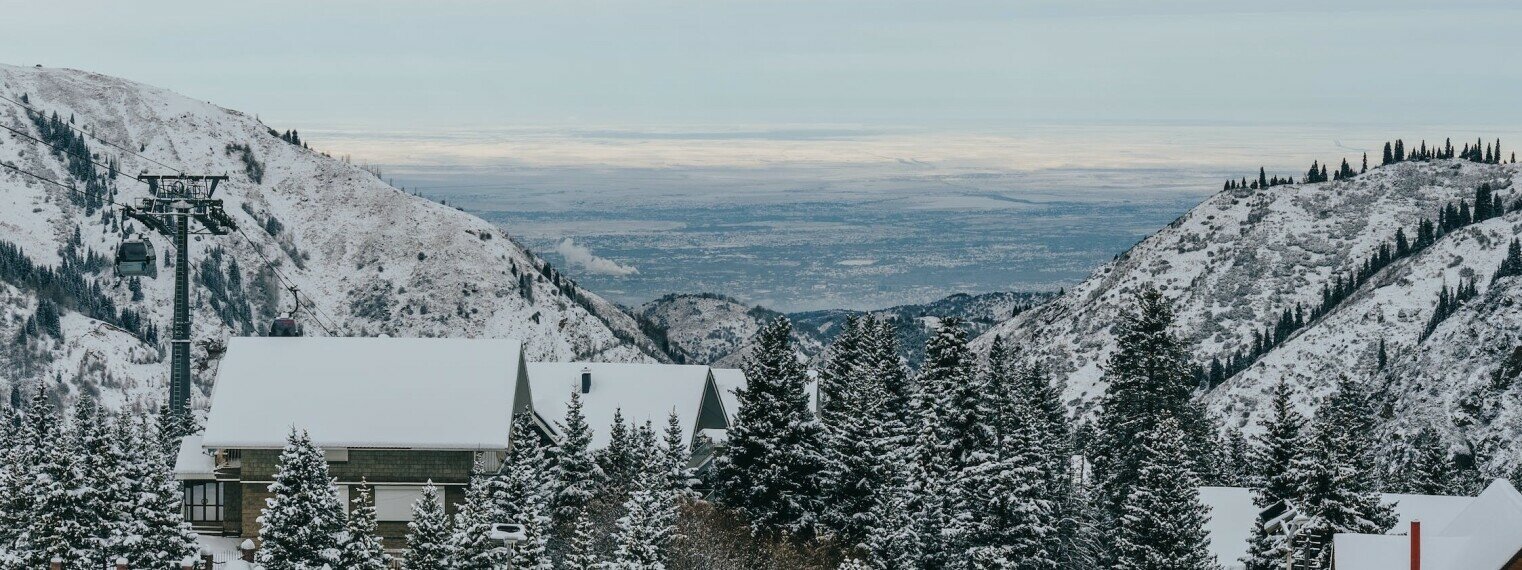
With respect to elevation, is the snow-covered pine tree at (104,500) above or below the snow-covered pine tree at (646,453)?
below

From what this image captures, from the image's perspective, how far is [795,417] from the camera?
215ft

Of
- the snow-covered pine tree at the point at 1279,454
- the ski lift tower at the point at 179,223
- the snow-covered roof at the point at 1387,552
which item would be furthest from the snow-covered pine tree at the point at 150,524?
the snow-covered pine tree at the point at 1279,454

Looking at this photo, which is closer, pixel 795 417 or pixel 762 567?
pixel 762 567

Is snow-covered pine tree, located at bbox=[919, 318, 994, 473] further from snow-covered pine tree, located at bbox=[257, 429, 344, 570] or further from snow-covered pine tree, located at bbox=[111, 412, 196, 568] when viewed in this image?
snow-covered pine tree, located at bbox=[111, 412, 196, 568]

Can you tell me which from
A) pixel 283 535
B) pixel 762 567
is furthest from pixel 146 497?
pixel 762 567

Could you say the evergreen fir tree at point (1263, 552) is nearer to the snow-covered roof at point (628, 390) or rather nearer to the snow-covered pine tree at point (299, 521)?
the snow-covered pine tree at point (299, 521)

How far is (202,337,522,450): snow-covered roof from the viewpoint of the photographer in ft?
226

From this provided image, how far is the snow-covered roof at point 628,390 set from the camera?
299ft

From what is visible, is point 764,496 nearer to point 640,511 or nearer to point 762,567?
point 762,567

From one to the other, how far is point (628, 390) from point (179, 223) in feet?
86.0

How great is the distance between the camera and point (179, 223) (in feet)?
275

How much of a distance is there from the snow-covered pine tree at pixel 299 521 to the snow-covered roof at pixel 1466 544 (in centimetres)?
2984

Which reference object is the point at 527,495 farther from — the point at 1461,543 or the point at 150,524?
the point at 1461,543

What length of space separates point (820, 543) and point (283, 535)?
21.2 meters
